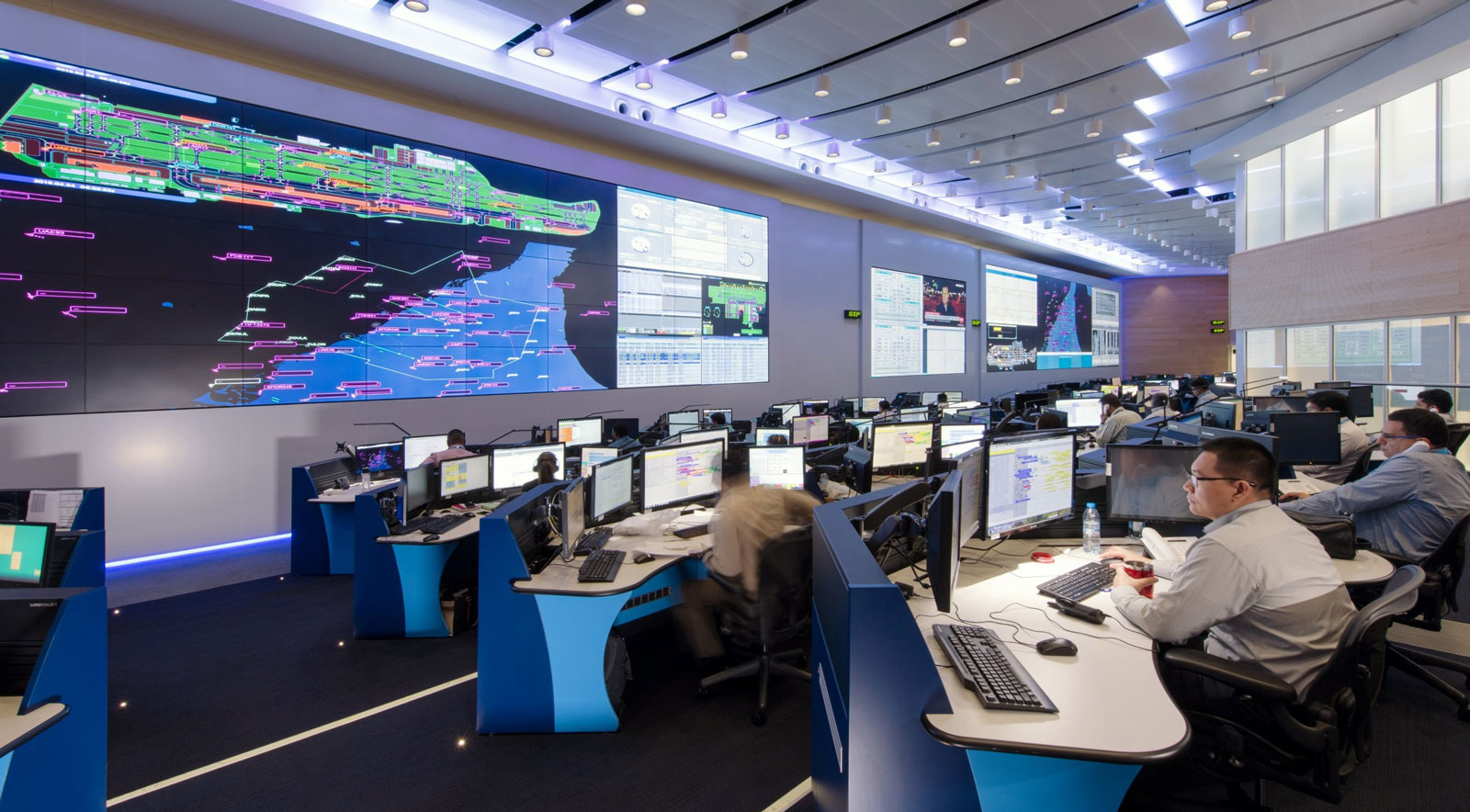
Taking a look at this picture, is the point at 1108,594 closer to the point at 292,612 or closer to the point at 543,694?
the point at 543,694

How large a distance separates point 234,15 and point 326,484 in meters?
3.68

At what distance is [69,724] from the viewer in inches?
69.2

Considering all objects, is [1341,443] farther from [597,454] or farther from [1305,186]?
[1305,186]

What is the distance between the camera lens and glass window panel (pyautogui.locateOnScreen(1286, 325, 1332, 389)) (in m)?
8.77

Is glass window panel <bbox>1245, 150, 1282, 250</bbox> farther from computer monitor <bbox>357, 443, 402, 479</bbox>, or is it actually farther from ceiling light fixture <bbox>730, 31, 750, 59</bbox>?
computer monitor <bbox>357, 443, 402, 479</bbox>

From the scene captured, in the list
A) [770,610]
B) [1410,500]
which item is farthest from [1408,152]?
[770,610]

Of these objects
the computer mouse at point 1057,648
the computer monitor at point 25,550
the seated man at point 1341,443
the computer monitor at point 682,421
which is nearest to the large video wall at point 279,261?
the computer monitor at point 682,421

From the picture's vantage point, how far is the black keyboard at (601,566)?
268 cm

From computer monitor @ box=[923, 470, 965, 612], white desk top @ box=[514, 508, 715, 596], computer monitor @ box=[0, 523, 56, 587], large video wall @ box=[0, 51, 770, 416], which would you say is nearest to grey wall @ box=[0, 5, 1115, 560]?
large video wall @ box=[0, 51, 770, 416]

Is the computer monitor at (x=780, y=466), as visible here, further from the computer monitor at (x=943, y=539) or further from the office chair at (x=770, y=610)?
the computer monitor at (x=943, y=539)

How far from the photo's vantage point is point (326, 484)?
4863 mm

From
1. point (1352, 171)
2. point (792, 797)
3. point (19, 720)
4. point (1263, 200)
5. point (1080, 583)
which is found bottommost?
point (792, 797)

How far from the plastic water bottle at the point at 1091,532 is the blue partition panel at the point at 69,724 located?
3.44 meters

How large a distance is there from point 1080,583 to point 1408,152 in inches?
333
